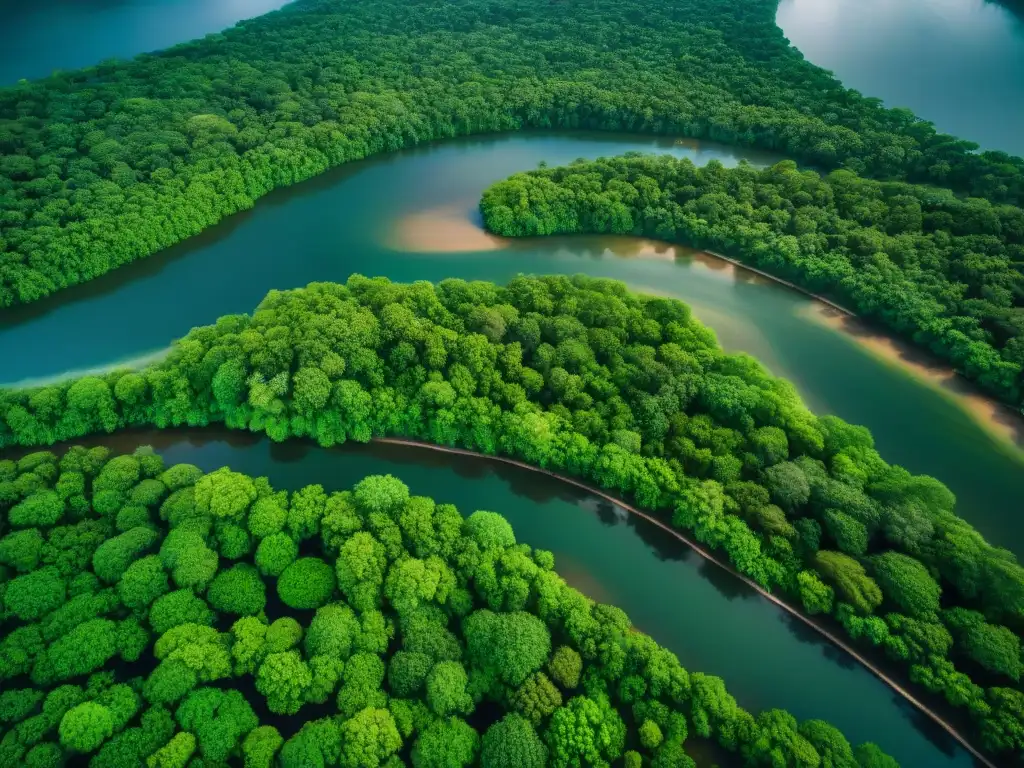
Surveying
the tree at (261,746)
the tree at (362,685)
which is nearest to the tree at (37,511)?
the tree at (261,746)

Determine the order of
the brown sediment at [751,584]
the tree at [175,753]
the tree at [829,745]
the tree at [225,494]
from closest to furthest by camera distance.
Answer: the tree at [175,753] < the tree at [829,745] < the brown sediment at [751,584] < the tree at [225,494]

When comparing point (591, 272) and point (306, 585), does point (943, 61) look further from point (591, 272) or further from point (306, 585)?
point (306, 585)

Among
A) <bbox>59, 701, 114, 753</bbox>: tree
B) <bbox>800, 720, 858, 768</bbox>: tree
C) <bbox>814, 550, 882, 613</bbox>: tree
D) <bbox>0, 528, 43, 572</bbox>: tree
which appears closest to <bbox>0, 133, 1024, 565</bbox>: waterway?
<bbox>814, 550, 882, 613</bbox>: tree

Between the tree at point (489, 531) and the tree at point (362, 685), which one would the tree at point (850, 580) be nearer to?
the tree at point (489, 531)

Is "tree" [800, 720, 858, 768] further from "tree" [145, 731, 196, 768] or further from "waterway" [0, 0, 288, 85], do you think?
"waterway" [0, 0, 288, 85]

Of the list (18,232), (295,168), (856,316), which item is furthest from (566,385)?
(18,232)

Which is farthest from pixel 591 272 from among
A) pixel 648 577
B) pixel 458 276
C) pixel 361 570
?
pixel 361 570
